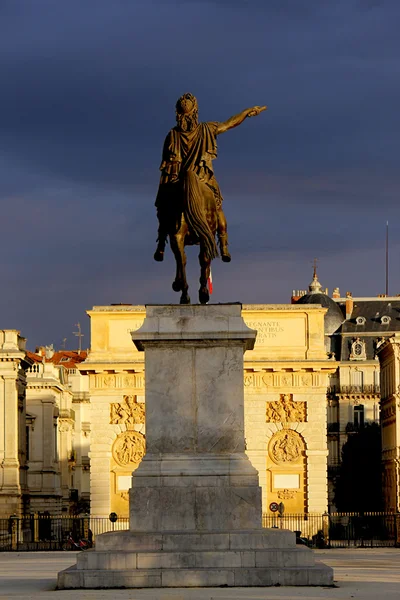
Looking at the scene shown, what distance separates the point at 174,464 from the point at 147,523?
Result: 0.86m

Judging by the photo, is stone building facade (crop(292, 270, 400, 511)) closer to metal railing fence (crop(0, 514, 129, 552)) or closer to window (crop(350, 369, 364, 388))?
window (crop(350, 369, 364, 388))

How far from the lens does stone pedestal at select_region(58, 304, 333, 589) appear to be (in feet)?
69.9

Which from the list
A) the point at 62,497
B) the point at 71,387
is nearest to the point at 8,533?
the point at 62,497

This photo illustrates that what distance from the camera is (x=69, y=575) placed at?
2145cm

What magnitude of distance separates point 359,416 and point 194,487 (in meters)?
77.6

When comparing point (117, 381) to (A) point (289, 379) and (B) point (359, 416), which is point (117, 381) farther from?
(B) point (359, 416)

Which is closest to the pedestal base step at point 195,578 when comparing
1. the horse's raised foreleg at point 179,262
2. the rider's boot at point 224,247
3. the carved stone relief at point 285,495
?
the horse's raised foreleg at point 179,262

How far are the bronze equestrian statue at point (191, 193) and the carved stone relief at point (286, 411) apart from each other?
36596 mm

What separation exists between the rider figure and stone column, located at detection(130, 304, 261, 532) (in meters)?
1.66

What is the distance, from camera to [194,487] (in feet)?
72.6

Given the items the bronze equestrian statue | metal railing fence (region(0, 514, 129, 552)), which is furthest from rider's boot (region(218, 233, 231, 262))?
metal railing fence (region(0, 514, 129, 552))

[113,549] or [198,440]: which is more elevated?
[198,440]

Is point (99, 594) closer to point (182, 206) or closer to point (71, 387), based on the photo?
point (182, 206)

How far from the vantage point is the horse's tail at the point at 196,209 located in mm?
23547
